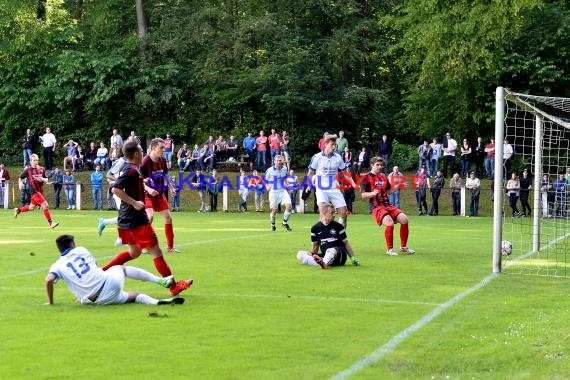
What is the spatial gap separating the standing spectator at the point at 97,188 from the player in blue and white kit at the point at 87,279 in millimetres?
27842

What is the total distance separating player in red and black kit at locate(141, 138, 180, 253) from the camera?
15395 millimetres

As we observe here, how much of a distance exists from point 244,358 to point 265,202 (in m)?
31.2

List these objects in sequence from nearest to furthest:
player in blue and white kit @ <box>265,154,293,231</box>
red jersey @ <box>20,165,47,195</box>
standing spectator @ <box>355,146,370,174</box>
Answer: player in blue and white kit @ <box>265,154,293,231</box> → red jersey @ <box>20,165,47,195</box> → standing spectator @ <box>355,146,370,174</box>

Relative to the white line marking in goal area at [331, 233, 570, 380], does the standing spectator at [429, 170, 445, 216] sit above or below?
above

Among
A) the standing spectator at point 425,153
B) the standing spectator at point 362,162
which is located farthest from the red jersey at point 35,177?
the standing spectator at point 425,153

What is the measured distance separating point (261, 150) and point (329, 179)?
2297cm

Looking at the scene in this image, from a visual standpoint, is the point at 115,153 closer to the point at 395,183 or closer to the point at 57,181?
the point at 57,181

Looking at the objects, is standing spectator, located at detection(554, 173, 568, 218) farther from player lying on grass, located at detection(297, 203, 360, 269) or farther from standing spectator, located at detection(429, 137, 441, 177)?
player lying on grass, located at detection(297, 203, 360, 269)

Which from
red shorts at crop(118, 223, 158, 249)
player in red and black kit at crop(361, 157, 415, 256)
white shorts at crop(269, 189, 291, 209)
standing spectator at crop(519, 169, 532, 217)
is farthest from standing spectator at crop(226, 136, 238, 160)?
red shorts at crop(118, 223, 158, 249)

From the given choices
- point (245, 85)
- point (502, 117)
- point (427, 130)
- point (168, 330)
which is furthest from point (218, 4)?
point (168, 330)

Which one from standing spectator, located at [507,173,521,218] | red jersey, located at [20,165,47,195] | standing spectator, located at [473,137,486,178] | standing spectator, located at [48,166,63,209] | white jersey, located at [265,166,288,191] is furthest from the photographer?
standing spectator, located at [48,166,63,209]

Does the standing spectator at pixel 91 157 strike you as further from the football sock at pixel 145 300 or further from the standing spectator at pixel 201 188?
the football sock at pixel 145 300

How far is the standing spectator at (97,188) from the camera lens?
38.1 meters

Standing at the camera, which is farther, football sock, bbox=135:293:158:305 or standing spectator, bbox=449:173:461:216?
standing spectator, bbox=449:173:461:216
